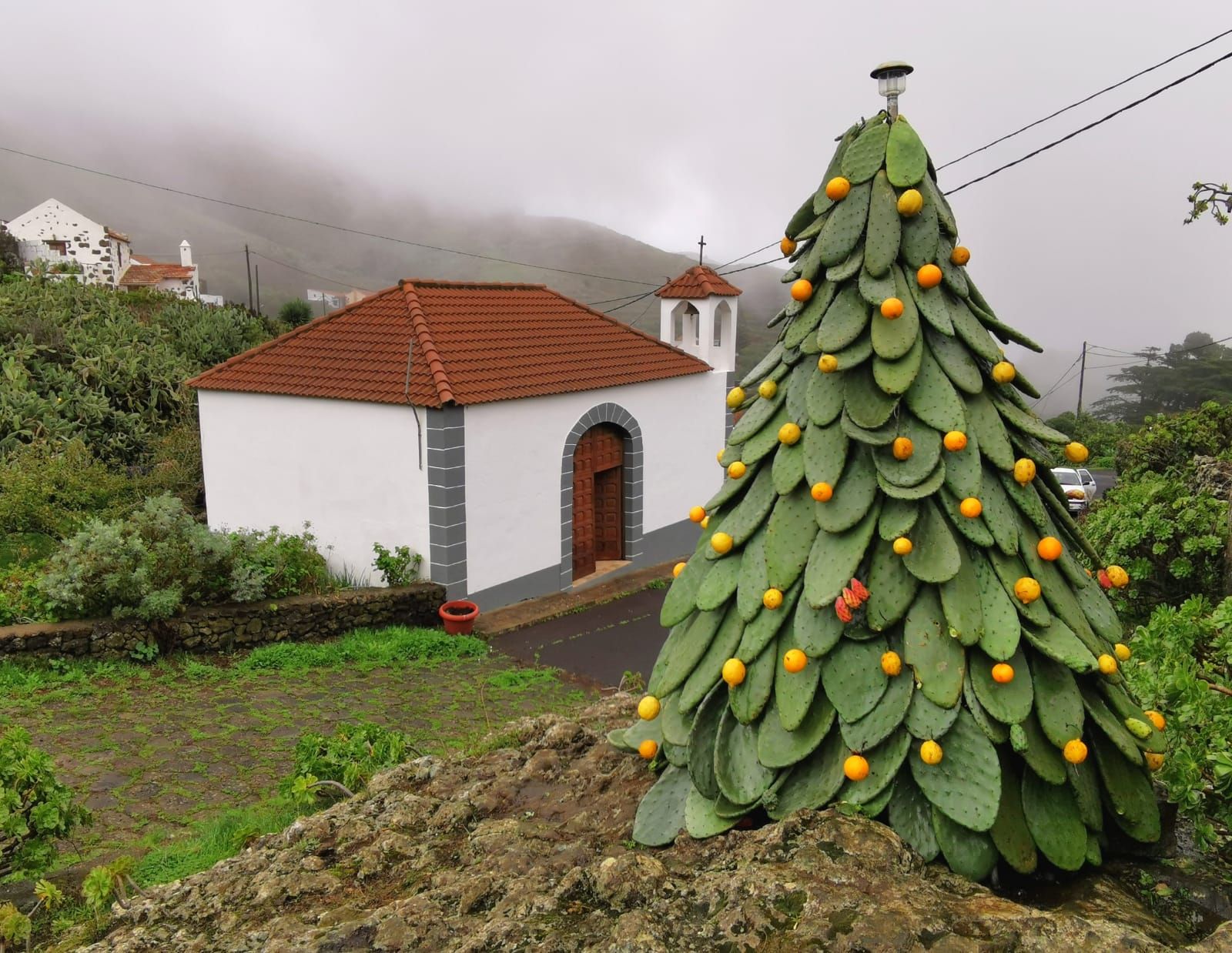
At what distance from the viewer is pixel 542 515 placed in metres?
12.3

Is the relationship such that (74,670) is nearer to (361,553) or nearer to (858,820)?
(361,553)

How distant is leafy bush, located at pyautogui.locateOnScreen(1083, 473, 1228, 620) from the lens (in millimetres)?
5770

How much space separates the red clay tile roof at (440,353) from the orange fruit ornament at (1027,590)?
8.69 m

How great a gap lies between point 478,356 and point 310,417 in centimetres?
244

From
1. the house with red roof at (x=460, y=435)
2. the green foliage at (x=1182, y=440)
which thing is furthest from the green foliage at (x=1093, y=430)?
the house with red roof at (x=460, y=435)

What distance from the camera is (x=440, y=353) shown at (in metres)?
11.4

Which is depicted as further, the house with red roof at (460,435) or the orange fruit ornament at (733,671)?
the house with red roof at (460,435)

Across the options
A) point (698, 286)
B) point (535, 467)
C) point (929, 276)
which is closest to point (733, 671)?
point (929, 276)

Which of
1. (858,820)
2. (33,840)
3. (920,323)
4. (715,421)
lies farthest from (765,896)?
(715,421)

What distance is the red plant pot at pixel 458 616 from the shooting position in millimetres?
10734

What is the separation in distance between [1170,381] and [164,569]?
5575 cm

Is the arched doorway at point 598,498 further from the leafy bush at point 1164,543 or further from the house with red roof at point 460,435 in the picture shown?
the leafy bush at point 1164,543

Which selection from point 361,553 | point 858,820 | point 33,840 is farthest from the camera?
point 361,553

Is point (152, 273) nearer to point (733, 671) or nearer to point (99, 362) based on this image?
point (99, 362)
